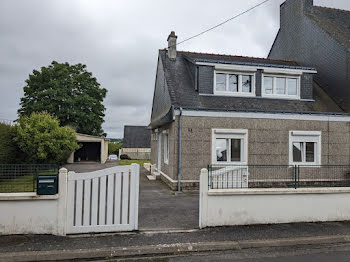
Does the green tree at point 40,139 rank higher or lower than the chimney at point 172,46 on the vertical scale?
lower

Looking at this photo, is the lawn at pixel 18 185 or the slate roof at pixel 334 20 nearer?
the lawn at pixel 18 185

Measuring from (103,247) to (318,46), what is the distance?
1515 centimetres

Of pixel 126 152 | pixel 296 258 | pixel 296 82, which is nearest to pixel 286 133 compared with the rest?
pixel 296 82

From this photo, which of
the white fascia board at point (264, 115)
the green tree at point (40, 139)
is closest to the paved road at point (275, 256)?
the white fascia board at point (264, 115)

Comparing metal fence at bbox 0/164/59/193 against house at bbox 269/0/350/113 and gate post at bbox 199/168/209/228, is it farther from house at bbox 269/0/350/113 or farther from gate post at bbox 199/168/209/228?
house at bbox 269/0/350/113

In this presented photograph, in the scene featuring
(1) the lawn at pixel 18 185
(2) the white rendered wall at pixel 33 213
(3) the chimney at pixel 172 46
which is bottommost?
(2) the white rendered wall at pixel 33 213

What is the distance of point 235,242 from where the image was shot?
200 inches

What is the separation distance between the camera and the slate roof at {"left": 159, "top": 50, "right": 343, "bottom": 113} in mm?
10750

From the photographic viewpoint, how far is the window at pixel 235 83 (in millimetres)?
11883

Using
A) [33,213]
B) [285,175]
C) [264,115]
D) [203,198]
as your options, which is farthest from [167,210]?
[264,115]

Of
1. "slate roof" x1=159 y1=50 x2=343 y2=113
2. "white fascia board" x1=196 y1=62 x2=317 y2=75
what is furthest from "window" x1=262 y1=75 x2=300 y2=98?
"slate roof" x1=159 y1=50 x2=343 y2=113

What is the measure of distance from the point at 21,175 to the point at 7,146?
8053mm

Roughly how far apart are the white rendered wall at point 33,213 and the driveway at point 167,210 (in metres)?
1.87

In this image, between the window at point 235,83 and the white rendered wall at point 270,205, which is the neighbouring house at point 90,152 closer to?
the window at point 235,83
